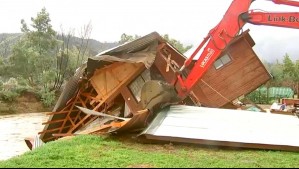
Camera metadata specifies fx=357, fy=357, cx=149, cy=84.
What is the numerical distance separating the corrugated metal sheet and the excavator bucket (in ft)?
0.82

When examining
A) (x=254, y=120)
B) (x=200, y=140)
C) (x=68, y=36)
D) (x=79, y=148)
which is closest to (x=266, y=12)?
(x=254, y=120)

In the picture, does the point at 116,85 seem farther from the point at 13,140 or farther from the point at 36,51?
the point at 36,51

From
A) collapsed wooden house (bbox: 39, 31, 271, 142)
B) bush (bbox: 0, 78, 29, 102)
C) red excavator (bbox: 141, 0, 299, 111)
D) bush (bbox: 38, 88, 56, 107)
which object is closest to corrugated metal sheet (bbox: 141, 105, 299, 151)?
red excavator (bbox: 141, 0, 299, 111)

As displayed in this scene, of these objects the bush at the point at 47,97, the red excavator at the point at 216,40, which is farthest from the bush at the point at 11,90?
the red excavator at the point at 216,40

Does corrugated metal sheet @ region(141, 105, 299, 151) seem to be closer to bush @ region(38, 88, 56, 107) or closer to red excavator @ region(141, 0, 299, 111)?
red excavator @ region(141, 0, 299, 111)

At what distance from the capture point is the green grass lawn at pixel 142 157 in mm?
5914

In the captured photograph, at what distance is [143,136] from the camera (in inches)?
313

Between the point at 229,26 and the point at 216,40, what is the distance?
1.72 ft

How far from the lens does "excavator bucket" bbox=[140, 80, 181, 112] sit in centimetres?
949

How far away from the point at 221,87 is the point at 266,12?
4416mm

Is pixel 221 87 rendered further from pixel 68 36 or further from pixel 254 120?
pixel 68 36

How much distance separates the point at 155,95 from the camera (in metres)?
9.54

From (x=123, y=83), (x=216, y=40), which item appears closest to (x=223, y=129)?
(x=216, y=40)

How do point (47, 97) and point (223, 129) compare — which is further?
point (47, 97)
